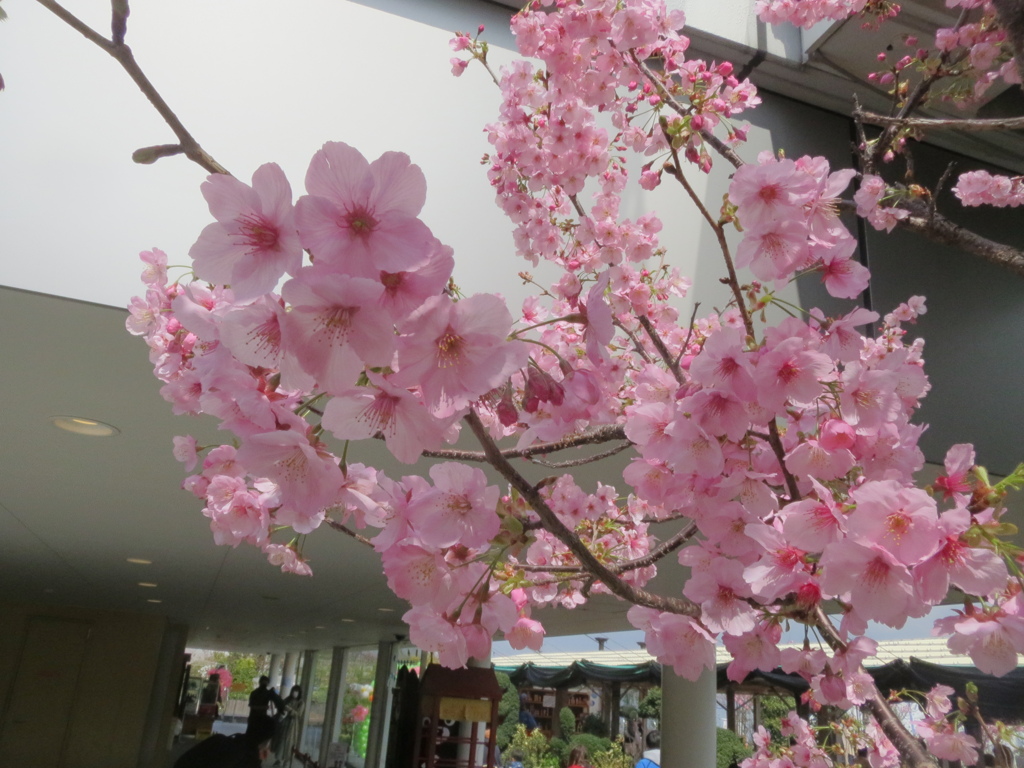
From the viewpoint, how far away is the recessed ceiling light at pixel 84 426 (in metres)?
2.88

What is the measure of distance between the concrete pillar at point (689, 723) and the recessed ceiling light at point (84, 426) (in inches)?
192

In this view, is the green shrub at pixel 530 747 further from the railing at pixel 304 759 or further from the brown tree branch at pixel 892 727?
the brown tree branch at pixel 892 727

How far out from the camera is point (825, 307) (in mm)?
2832

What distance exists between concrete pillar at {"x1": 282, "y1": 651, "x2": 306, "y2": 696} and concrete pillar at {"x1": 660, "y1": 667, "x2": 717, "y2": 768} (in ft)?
54.2

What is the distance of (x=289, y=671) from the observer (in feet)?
69.3

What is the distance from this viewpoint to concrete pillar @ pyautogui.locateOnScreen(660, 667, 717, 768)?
241 inches

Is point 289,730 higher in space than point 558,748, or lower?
lower

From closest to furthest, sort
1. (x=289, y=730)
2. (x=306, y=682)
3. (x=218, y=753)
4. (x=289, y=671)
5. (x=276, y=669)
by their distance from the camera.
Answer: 1. (x=218, y=753)
2. (x=289, y=730)
3. (x=306, y=682)
4. (x=289, y=671)
5. (x=276, y=669)

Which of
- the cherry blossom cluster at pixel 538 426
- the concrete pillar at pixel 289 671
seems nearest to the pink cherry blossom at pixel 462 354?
Result: the cherry blossom cluster at pixel 538 426

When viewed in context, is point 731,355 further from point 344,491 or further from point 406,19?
point 406,19

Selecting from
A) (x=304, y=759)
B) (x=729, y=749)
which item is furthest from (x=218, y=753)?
(x=304, y=759)

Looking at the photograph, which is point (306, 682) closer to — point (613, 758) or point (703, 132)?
point (613, 758)

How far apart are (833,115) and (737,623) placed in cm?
291

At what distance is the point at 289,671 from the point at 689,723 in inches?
701
